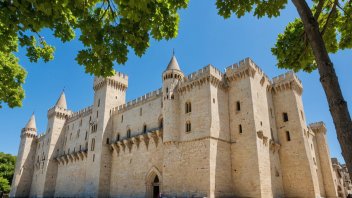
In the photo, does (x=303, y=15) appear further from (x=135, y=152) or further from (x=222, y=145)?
(x=135, y=152)

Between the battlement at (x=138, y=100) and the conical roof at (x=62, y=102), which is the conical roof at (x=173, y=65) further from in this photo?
the conical roof at (x=62, y=102)

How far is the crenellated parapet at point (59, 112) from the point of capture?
48469 millimetres

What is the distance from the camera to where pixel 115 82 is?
39.5 metres

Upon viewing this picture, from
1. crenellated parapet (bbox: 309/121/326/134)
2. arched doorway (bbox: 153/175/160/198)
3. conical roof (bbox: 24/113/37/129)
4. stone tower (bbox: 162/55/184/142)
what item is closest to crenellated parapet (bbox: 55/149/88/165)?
arched doorway (bbox: 153/175/160/198)

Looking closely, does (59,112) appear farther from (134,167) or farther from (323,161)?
(323,161)

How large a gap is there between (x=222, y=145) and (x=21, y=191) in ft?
146

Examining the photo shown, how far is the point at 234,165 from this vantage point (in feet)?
83.6

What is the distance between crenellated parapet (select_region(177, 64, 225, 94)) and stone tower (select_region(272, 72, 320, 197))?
772 cm

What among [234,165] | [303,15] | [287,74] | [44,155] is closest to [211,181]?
[234,165]

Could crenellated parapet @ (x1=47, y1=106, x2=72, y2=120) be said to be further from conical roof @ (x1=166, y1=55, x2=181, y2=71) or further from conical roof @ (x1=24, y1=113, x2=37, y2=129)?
conical roof @ (x1=166, y1=55, x2=181, y2=71)

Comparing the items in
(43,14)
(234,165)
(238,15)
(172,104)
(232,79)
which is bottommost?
(234,165)

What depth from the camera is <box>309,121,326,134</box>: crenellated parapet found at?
35.7m

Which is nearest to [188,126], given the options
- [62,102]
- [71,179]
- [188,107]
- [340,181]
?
[188,107]

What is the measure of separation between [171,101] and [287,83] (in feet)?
45.6
